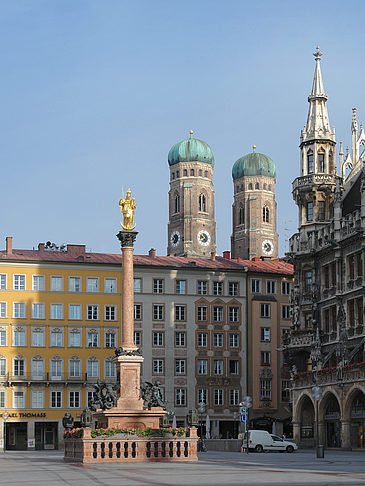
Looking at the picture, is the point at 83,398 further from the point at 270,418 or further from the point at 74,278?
the point at 270,418

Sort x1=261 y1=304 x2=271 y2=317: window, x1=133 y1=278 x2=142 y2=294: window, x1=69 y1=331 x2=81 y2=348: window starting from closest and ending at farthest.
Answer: x1=69 y1=331 x2=81 y2=348: window
x1=133 y1=278 x2=142 y2=294: window
x1=261 y1=304 x2=271 y2=317: window

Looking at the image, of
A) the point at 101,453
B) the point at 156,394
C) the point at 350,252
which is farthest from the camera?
the point at 350,252

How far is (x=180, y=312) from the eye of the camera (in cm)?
10544

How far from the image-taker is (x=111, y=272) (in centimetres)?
10438

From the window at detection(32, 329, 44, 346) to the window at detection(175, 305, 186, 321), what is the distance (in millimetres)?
14208

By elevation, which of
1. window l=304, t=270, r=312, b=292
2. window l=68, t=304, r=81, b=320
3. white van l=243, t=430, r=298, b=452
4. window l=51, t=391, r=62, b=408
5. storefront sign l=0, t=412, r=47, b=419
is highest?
window l=304, t=270, r=312, b=292

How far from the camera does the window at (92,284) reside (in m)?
103

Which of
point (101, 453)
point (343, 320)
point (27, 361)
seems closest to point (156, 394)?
point (101, 453)

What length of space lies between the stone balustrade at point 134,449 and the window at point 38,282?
167 feet

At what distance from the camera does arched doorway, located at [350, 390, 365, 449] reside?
74.9m

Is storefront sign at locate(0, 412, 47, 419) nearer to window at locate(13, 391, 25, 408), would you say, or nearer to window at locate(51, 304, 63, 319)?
window at locate(13, 391, 25, 408)

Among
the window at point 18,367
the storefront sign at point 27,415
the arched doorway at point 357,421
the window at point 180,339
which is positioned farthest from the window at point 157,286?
the arched doorway at point 357,421

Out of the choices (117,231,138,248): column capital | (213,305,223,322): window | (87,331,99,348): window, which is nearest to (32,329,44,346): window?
(87,331,99,348): window

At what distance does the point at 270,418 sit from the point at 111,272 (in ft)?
73.6
